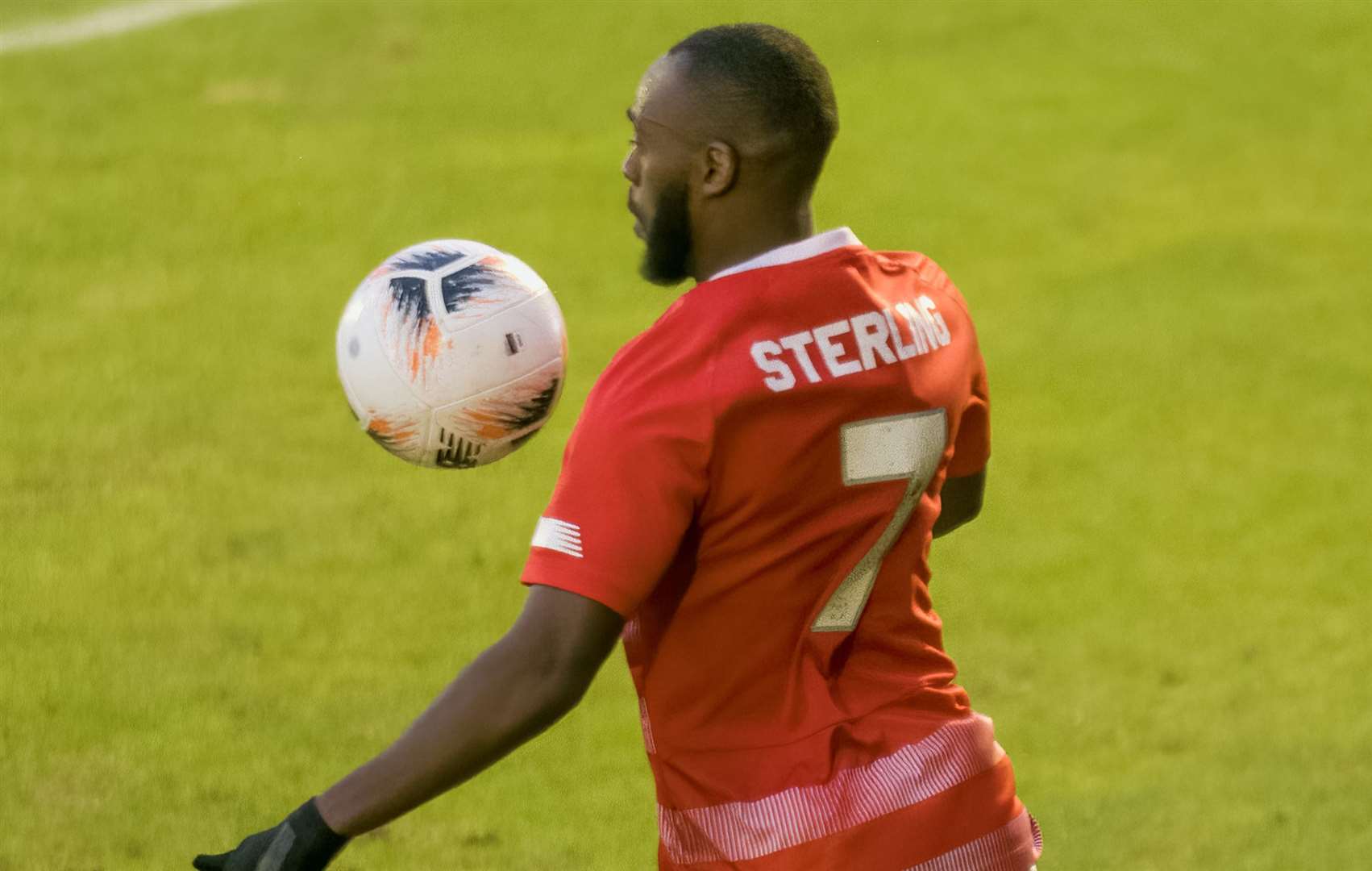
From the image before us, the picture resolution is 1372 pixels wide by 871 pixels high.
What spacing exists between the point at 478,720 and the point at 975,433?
132 centimetres

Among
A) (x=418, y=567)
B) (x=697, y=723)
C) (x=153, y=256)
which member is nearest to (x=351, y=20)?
(x=153, y=256)

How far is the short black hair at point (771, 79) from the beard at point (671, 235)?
0.19 m

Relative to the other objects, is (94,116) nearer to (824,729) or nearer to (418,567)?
(418,567)

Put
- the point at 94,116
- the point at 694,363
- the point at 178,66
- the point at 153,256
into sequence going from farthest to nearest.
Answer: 1. the point at 178,66
2. the point at 94,116
3. the point at 153,256
4. the point at 694,363

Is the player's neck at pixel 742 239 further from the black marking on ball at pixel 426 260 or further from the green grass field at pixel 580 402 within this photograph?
the green grass field at pixel 580 402

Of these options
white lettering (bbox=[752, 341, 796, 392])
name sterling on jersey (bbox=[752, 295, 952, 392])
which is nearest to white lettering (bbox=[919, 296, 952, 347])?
name sterling on jersey (bbox=[752, 295, 952, 392])

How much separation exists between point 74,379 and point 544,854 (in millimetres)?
5039

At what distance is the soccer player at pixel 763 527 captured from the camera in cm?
310

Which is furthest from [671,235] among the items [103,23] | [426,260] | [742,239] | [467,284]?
[103,23]

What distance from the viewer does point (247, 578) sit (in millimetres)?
7809

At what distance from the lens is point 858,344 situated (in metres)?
3.31

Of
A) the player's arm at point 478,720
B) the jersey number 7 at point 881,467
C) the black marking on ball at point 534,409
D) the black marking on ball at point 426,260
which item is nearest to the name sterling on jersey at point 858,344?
the jersey number 7 at point 881,467

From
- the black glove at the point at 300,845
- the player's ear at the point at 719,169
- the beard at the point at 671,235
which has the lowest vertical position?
the black glove at the point at 300,845

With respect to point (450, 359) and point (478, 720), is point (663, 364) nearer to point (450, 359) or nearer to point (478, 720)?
point (478, 720)
